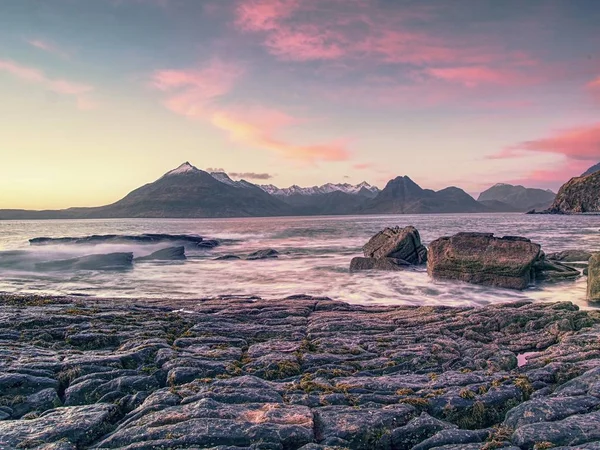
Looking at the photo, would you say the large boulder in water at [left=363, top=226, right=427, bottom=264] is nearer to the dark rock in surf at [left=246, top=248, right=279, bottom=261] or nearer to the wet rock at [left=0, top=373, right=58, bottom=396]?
the dark rock in surf at [left=246, top=248, right=279, bottom=261]

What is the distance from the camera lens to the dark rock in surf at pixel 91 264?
4091 cm

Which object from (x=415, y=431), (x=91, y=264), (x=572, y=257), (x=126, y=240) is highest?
(x=572, y=257)

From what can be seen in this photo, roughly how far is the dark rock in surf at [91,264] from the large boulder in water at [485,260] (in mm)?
31774

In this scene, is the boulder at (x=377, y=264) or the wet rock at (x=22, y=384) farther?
the boulder at (x=377, y=264)

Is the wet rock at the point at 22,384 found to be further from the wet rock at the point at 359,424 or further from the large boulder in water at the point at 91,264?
the large boulder in water at the point at 91,264

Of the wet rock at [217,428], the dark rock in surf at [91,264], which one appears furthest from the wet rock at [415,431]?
the dark rock in surf at [91,264]

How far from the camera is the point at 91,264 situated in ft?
137

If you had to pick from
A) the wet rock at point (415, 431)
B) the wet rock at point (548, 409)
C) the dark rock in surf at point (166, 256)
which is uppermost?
the wet rock at point (548, 409)

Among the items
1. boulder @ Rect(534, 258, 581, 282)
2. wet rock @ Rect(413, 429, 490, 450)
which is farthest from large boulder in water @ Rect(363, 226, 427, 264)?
wet rock @ Rect(413, 429, 490, 450)

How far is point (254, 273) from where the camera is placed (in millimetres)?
37594

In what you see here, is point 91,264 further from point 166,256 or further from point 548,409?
point 548,409

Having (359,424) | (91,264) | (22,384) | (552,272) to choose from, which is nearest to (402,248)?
(552,272)

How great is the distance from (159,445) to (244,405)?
2.04m

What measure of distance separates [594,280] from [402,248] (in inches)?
719
